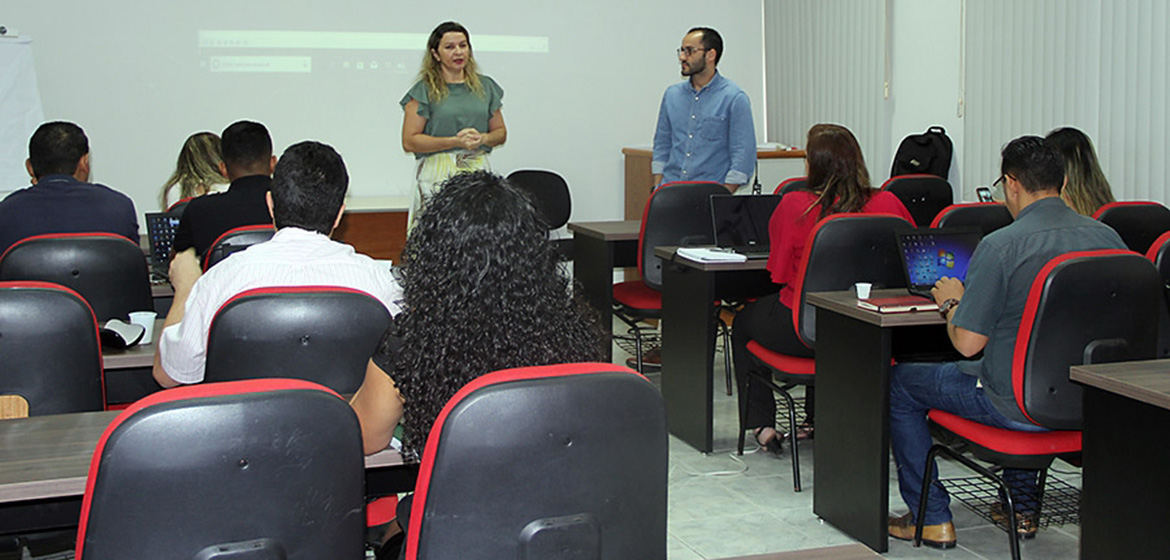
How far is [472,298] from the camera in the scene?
5.58 ft

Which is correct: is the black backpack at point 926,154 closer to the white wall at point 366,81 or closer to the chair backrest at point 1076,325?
the white wall at point 366,81

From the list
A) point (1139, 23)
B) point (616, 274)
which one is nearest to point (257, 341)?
point (1139, 23)

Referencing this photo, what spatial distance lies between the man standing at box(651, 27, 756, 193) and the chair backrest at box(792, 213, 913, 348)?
183 cm

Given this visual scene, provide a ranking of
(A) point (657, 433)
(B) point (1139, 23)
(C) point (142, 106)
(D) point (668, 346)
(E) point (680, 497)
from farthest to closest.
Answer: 1. (C) point (142, 106)
2. (B) point (1139, 23)
3. (D) point (668, 346)
4. (E) point (680, 497)
5. (A) point (657, 433)

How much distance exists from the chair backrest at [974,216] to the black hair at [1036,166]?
146cm

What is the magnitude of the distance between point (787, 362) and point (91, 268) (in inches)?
89.8

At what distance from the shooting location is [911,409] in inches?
126

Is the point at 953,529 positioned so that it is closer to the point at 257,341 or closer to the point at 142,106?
the point at 257,341

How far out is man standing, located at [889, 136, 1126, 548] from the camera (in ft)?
9.19

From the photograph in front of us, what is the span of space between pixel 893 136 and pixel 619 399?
18.5ft

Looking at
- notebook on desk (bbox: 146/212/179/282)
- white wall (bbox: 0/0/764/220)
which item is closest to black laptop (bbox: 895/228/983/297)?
notebook on desk (bbox: 146/212/179/282)

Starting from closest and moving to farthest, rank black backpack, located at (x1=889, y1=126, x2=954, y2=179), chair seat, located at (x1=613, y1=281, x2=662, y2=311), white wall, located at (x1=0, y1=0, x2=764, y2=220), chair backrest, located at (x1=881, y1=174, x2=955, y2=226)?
chair seat, located at (x1=613, y1=281, x2=662, y2=311)
chair backrest, located at (x1=881, y1=174, x2=955, y2=226)
black backpack, located at (x1=889, y1=126, x2=954, y2=179)
white wall, located at (x1=0, y1=0, x2=764, y2=220)

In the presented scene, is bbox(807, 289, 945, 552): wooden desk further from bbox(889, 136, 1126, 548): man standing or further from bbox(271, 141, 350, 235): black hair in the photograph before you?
bbox(271, 141, 350, 235): black hair

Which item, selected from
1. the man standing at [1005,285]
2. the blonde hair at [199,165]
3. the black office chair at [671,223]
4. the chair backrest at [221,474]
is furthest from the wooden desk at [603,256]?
the chair backrest at [221,474]
